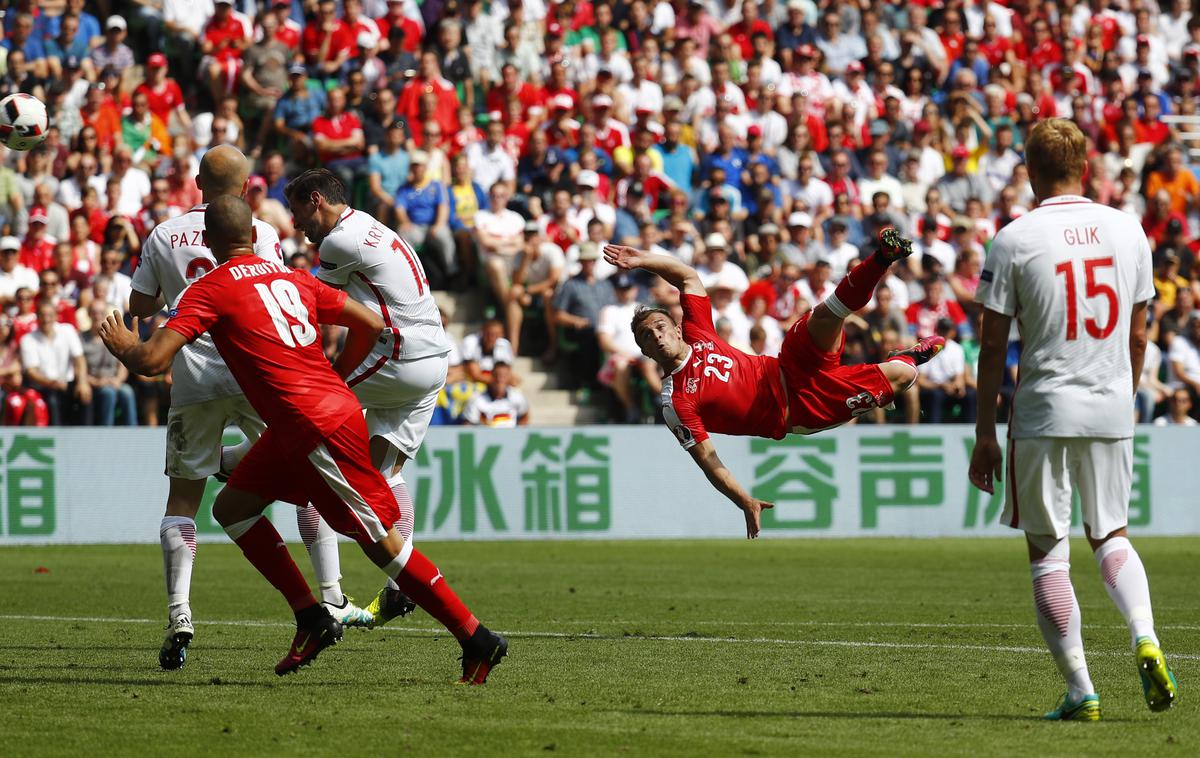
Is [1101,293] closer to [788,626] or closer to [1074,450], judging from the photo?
[1074,450]

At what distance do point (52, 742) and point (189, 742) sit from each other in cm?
51

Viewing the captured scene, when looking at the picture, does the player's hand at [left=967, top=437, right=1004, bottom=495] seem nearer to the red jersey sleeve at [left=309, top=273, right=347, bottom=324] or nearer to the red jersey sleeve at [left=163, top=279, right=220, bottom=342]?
the red jersey sleeve at [left=309, top=273, right=347, bottom=324]

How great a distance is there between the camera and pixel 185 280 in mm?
9094

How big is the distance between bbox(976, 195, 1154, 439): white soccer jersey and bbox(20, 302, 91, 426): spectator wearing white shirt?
540 inches

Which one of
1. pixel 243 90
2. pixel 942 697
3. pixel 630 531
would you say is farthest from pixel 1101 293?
pixel 243 90

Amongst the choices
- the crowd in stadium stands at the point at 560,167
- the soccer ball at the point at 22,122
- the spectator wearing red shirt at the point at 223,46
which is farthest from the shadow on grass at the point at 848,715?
the spectator wearing red shirt at the point at 223,46

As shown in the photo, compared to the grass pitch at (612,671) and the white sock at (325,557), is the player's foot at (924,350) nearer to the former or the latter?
the grass pitch at (612,671)

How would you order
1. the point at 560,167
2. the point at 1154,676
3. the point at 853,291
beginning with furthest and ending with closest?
1. the point at 560,167
2. the point at 853,291
3. the point at 1154,676

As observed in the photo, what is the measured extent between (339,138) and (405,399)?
11.9 metres

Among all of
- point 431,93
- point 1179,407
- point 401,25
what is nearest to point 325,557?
point 431,93

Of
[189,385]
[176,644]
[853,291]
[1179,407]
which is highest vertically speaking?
[853,291]

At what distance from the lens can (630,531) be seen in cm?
1980

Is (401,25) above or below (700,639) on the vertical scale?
above

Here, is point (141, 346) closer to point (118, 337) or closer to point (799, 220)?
point (118, 337)
